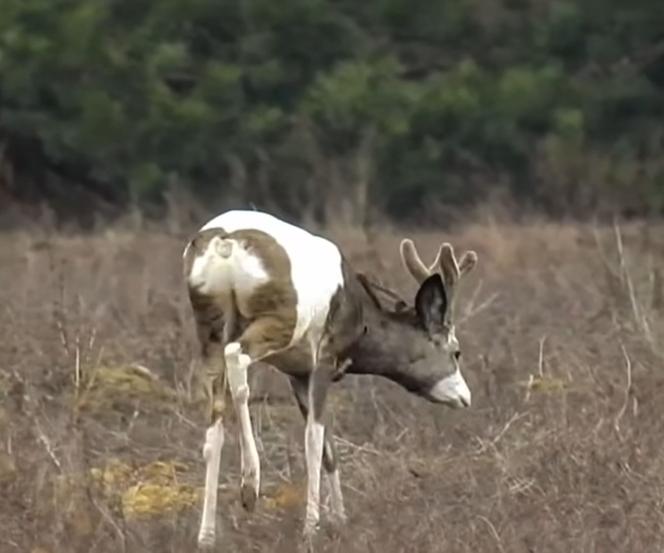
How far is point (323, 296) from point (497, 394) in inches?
121

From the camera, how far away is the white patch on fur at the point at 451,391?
9281 millimetres

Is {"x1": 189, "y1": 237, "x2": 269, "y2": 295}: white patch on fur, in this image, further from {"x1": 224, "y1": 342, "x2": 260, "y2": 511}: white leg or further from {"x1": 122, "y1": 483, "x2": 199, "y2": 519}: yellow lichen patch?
{"x1": 122, "y1": 483, "x2": 199, "y2": 519}: yellow lichen patch

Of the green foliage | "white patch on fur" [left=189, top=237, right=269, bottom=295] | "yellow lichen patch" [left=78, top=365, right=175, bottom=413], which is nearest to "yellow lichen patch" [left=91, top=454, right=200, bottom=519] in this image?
"white patch on fur" [left=189, top=237, right=269, bottom=295]

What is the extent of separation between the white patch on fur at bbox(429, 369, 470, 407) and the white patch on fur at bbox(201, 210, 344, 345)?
1.03 m

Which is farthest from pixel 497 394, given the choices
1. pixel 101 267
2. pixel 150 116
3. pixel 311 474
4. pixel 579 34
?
pixel 579 34

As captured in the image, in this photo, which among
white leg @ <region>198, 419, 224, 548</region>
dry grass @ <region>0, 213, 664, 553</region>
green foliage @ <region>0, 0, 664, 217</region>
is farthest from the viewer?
green foliage @ <region>0, 0, 664, 217</region>

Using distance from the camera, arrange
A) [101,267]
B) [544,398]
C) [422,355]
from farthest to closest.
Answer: [101,267] < [544,398] < [422,355]

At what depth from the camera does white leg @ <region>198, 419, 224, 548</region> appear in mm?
7992

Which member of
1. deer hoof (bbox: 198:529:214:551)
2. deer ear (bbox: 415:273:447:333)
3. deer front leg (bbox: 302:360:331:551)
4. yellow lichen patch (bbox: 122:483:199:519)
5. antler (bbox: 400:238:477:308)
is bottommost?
yellow lichen patch (bbox: 122:483:199:519)

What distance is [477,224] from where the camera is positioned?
76.7 feet

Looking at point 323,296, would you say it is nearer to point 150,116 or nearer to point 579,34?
point 150,116

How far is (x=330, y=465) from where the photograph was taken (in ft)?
28.5

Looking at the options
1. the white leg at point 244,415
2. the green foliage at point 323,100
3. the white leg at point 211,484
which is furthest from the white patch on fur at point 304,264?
the green foliage at point 323,100

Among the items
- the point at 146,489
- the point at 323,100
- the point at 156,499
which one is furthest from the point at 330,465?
the point at 323,100
